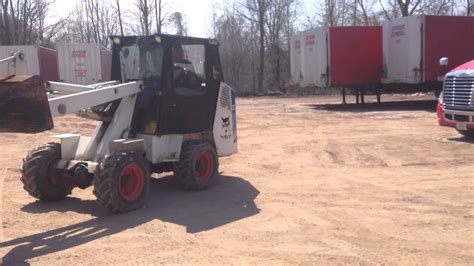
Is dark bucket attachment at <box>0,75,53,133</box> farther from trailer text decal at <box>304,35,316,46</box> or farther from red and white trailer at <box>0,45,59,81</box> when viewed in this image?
trailer text decal at <box>304,35,316,46</box>

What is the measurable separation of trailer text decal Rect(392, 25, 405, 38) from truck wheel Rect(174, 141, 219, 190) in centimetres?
1590

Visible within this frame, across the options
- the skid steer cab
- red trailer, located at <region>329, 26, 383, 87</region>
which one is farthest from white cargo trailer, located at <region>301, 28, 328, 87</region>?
the skid steer cab

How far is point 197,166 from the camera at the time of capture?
27.1 ft

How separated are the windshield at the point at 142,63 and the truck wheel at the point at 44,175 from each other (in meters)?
1.50

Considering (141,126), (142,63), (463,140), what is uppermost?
(142,63)

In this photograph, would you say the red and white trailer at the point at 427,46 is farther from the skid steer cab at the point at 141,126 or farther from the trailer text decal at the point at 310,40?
the skid steer cab at the point at 141,126

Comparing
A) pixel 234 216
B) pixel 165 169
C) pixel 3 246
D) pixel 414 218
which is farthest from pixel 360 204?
pixel 3 246

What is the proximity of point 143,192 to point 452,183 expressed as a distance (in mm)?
4593

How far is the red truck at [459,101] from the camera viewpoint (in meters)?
11.6

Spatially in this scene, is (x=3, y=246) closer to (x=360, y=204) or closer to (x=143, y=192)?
(x=143, y=192)

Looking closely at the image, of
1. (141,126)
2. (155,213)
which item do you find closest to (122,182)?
(155,213)

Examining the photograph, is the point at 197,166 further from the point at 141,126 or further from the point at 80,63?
the point at 80,63

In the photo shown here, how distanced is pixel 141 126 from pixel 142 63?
956mm

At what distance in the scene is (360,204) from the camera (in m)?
7.19
